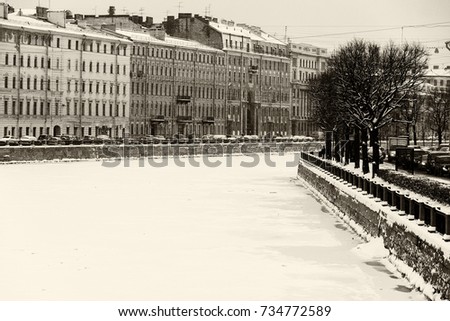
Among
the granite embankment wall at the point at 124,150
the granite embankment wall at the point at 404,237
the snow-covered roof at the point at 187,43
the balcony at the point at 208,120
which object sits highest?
the snow-covered roof at the point at 187,43

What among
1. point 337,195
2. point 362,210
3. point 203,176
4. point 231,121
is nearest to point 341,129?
point 203,176

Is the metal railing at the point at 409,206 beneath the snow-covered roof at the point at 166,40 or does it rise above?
beneath

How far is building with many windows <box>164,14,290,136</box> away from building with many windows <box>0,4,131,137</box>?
1812 centimetres

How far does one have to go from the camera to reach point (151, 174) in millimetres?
56781

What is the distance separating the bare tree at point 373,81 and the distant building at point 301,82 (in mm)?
70575

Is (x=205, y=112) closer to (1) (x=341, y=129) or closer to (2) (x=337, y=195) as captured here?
(1) (x=341, y=129)

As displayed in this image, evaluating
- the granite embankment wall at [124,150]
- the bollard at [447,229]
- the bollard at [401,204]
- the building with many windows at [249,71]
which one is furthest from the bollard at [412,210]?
the building with many windows at [249,71]

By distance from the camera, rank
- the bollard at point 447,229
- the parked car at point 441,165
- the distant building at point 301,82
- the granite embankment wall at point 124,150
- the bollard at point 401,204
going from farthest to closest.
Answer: the distant building at point 301,82 → the granite embankment wall at point 124,150 → the parked car at point 441,165 → the bollard at point 401,204 → the bollard at point 447,229

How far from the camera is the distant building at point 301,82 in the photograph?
136 meters

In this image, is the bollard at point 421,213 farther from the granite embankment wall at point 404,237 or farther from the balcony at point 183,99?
the balcony at point 183,99

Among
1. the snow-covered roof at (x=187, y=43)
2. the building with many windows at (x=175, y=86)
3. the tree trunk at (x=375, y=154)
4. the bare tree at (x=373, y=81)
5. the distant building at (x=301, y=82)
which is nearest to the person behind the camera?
the tree trunk at (x=375, y=154)

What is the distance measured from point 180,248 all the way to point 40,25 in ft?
216

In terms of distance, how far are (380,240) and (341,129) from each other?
42.9m

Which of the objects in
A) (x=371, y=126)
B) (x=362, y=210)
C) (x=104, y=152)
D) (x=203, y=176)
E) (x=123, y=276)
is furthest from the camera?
(x=104, y=152)
